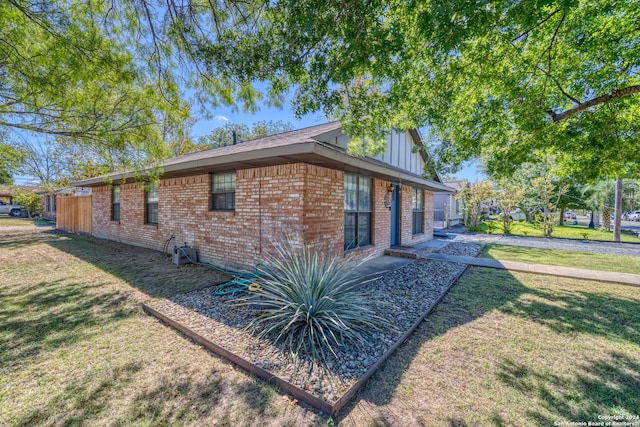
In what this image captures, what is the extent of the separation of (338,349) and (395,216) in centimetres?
728

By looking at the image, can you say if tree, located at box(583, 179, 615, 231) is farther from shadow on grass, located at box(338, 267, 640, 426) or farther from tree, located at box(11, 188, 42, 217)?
tree, located at box(11, 188, 42, 217)

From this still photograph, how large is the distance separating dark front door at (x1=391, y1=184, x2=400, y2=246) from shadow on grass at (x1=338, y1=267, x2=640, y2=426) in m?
3.12

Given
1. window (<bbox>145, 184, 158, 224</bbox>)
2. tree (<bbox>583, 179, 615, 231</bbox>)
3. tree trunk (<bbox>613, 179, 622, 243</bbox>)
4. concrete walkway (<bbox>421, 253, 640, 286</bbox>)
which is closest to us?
concrete walkway (<bbox>421, 253, 640, 286</bbox>)

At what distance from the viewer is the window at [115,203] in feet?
37.5

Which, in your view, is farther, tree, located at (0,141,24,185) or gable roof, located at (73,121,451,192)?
tree, located at (0,141,24,185)

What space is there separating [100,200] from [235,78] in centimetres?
1170

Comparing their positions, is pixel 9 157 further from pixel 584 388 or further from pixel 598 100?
pixel 598 100

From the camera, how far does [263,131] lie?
26203 millimetres

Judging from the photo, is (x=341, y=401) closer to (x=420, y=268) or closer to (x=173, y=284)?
(x=173, y=284)

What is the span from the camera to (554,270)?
702cm

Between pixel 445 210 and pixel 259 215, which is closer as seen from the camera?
pixel 259 215

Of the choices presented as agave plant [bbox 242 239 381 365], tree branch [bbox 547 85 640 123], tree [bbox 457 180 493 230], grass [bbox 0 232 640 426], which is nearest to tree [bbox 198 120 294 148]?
tree [bbox 457 180 493 230]

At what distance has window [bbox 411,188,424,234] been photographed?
11470mm

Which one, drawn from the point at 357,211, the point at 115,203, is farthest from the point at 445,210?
the point at 115,203
